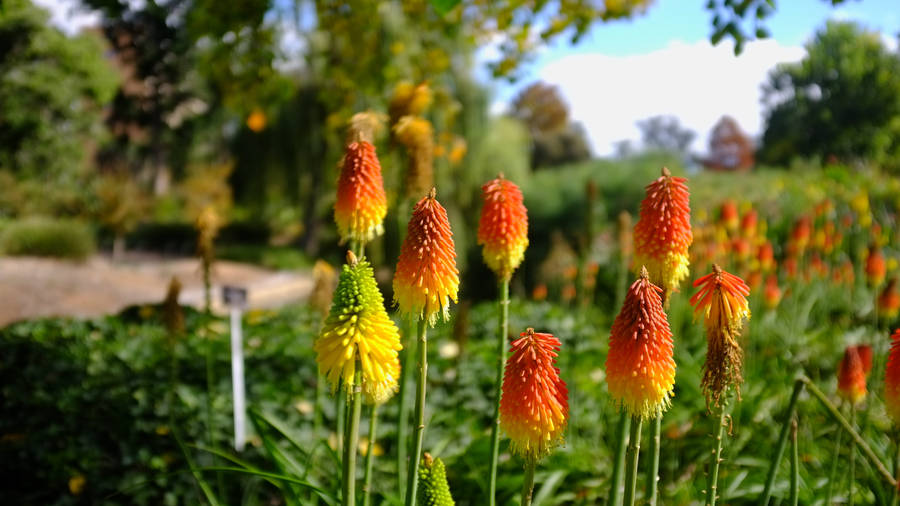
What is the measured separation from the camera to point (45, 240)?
1188 centimetres

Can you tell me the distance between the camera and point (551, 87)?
3491 centimetres

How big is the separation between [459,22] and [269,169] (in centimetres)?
1341

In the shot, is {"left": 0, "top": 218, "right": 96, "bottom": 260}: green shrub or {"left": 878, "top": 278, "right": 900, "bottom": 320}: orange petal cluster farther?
{"left": 0, "top": 218, "right": 96, "bottom": 260}: green shrub

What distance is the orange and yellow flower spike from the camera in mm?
1365

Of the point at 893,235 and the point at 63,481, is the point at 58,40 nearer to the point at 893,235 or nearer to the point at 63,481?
the point at 63,481

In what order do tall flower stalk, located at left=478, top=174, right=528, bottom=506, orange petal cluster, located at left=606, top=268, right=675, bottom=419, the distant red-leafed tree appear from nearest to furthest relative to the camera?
1. orange petal cluster, located at left=606, top=268, right=675, bottom=419
2. tall flower stalk, located at left=478, top=174, right=528, bottom=506
3. the distant red-leafed tree

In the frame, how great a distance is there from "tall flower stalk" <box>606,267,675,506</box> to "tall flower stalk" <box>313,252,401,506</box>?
471 mm

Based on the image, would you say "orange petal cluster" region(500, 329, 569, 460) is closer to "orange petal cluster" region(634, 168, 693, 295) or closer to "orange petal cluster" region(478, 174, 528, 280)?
"orange petal cluster" region(634, 168, 693, 295)

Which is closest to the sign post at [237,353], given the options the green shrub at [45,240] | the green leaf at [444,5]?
the green leaf at [444,5]

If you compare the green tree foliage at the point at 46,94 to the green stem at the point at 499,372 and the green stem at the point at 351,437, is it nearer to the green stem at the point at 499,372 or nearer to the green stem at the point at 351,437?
the green stem at the point at 499,372

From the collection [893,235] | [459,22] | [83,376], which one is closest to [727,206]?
[459,22]

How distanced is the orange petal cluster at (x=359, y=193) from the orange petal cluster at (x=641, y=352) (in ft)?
2.64

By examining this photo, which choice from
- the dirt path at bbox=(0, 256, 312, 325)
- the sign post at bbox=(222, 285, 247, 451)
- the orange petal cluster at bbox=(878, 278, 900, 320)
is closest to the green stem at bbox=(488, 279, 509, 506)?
the sign post at bbox=(222, 285, 247, 451)

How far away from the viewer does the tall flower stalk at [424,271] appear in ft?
4.73
